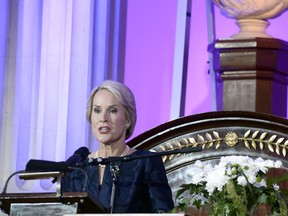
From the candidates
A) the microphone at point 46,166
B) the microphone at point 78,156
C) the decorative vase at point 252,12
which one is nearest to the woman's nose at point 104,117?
the microphone at point 78,156

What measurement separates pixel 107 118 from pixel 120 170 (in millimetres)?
A: 233

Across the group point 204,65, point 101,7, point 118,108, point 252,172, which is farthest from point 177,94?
point 252,172

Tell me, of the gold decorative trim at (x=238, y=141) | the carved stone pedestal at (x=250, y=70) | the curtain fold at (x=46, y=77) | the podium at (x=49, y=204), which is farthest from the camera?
the curtain fold at (x=46, y=77)

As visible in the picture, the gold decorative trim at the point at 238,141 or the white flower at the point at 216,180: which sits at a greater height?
the gold decorative trim at the point at 238,141

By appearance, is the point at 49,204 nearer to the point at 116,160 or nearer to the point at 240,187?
the point at 116,160

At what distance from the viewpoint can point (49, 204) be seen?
424 cm

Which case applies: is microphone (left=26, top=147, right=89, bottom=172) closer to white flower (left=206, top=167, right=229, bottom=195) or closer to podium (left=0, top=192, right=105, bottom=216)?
podium (left=0, top=192, right=105, bottom=216)

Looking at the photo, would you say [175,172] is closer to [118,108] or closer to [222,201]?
[118,108]

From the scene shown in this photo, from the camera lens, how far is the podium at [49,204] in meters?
4.20

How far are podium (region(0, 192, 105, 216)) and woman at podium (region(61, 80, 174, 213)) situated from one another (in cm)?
76

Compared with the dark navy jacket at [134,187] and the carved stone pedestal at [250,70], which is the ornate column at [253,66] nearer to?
the carved stone pedestal at [250,70]

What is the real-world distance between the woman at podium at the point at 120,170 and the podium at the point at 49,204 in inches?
29.9

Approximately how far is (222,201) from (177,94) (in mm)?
2740

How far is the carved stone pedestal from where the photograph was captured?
6.02 metres
